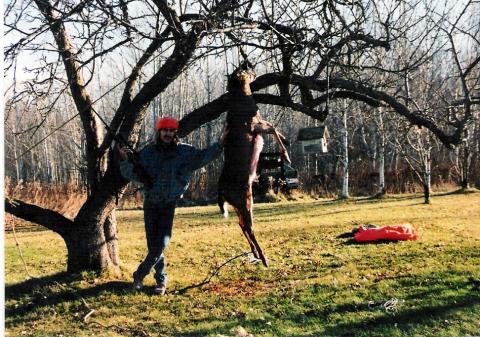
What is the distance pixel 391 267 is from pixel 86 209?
4.55 metres

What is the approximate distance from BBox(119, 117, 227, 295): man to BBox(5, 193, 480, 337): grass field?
4.15 feet

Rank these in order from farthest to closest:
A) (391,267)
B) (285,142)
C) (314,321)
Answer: (391,267)
(314,321)
(285,142)

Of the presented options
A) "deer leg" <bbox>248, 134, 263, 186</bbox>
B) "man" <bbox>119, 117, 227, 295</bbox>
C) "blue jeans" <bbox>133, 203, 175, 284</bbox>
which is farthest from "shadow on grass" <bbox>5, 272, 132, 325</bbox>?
"deer leg" <bbox>248, 134, 263, 186</bbox>

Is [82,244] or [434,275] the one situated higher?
[82,244]

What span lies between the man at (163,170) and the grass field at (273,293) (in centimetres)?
126

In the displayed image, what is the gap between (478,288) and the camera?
665cm

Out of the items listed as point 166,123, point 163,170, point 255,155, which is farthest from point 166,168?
point 255,155

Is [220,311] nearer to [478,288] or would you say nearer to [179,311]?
[179,311]

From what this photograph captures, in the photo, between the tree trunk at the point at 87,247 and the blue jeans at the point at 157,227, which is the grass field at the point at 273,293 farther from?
the blue jeans at the point at 157,227

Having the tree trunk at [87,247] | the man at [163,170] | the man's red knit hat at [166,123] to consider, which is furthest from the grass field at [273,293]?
the man's red knit hat at [166,123]

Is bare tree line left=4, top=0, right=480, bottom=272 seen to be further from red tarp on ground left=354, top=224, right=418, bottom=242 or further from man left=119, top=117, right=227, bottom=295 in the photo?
red tarp on ground left=354, top=224, right=418, bottom=242

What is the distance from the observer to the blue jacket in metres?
4.14

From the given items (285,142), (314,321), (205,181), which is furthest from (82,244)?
(205,181)

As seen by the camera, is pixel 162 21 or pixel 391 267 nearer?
pixel 162 21
